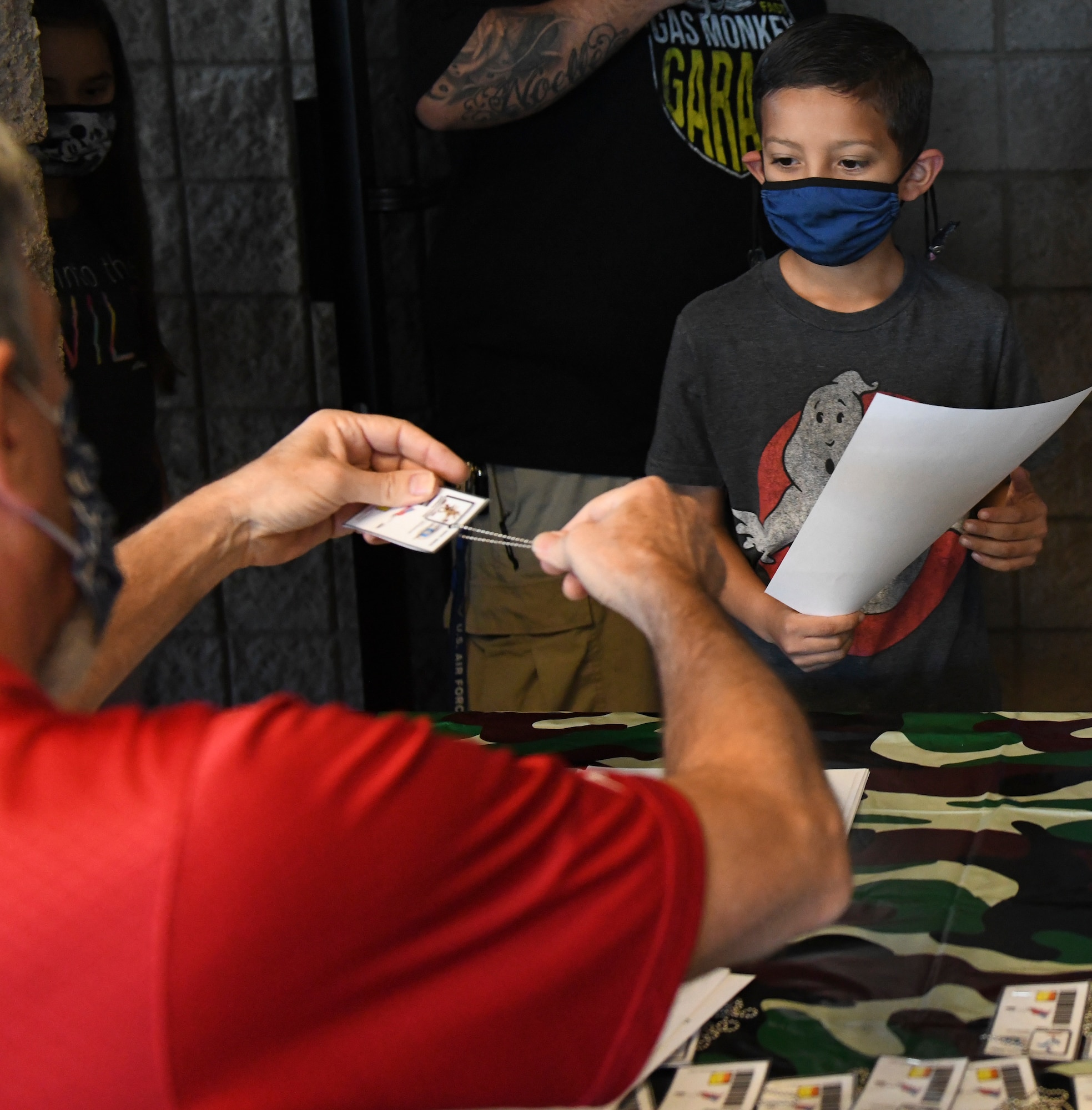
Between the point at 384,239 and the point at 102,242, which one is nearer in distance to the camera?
the point at 102,242

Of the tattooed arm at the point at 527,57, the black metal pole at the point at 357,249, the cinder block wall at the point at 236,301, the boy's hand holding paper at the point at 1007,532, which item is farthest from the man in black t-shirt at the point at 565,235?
the boy's hand holding paper at the point at 1007,532

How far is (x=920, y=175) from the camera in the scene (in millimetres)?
1771

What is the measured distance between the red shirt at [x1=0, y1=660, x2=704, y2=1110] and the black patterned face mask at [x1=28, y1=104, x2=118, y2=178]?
1791 mm

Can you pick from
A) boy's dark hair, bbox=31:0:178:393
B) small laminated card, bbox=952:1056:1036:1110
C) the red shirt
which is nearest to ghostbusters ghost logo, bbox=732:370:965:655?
small laminated card, bbox=952:1056:1036:1110

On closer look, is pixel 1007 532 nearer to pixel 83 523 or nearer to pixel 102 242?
pixel 83 523

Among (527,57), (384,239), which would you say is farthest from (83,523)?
(384,239)

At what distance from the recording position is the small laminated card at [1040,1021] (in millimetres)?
877

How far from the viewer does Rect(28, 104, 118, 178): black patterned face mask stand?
2.15 metres

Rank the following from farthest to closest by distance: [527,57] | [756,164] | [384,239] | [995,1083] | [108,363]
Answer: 1. [384,239]
2. [108,363]
3. [527,57]
4. [756,164]
5. [995,1083]

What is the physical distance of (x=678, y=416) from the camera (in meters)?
1.82

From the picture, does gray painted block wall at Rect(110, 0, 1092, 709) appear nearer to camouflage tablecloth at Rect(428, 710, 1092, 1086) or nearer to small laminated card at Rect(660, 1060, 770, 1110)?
camouflage tablecloth at Rect(428, 710, 1092, 1086)

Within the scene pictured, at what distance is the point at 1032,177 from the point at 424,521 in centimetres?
178

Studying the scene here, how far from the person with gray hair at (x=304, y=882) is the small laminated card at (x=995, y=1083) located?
0.17 m

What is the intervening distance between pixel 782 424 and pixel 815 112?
428mm
